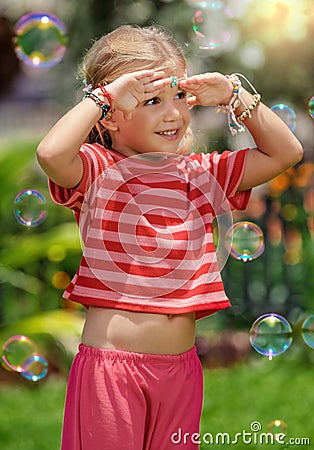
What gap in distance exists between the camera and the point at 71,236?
17.4ft

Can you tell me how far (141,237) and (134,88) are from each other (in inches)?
14.4

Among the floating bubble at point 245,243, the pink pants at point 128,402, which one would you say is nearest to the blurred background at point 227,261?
the floating bubble at point 245,243

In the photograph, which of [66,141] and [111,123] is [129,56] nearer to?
[111,123]

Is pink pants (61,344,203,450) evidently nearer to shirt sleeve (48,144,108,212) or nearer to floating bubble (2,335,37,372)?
shirt sleeve (48,144,108,212)

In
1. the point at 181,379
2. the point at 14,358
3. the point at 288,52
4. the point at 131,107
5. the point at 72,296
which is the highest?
the point at 131,107

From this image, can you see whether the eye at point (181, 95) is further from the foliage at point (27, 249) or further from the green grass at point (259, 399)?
the foliage at point (27, 249)

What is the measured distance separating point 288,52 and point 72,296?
4.09 metres

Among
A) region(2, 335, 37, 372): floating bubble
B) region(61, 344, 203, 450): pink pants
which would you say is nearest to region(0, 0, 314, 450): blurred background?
region(2, 335, 37, 372): floating bubble

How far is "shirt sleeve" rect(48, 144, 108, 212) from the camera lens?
221 cm

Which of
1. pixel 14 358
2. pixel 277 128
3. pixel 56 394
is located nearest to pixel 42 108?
pixel 56 394

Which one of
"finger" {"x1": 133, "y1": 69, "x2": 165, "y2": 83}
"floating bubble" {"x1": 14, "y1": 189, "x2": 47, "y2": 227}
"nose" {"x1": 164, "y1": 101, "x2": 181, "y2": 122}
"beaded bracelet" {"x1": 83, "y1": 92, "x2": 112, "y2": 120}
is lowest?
"floating bubble" {"x1": 14, "y1": 189, "x2": 47, "y2": 227}

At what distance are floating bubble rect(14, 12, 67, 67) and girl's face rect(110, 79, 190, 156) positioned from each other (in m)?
1.20

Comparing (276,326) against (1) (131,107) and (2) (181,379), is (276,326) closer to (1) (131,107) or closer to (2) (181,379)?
(2) (181,379)

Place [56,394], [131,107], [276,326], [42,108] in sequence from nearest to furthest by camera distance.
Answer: [131,107] → [276,326] → [56,394] → [42,108]
